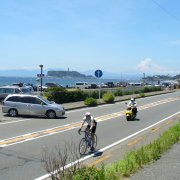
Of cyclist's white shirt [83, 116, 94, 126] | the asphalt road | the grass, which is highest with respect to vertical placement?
cyclist's white shirt [83, 116, 94, 126]

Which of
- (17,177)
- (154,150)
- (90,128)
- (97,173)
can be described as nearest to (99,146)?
(90,128)

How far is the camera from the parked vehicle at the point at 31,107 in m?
28.8

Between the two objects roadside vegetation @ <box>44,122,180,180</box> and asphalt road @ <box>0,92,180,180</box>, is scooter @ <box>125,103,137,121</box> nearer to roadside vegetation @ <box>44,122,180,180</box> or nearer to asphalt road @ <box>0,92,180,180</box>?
asphalt road @ <box>0,92,180,180</box>

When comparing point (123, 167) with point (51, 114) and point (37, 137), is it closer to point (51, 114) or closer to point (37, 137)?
point (37, 137)

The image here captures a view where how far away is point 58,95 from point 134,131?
1812cm

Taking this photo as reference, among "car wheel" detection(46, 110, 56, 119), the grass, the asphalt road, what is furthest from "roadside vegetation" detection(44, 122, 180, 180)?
"car wheel" detection(46, 110, 56, 119)

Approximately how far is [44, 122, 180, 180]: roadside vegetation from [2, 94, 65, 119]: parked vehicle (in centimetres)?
1373

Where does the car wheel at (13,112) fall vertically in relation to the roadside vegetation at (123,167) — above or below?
below

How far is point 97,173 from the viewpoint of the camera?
25.6 feet

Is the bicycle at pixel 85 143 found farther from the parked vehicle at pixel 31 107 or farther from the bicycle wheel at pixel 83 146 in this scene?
the parked vehicle at pixel 31 107

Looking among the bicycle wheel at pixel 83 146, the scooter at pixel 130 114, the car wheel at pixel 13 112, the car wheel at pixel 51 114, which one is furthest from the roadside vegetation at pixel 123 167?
the car wheel at pixel 13 112

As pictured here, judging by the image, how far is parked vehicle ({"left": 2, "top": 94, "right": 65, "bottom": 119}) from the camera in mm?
28766

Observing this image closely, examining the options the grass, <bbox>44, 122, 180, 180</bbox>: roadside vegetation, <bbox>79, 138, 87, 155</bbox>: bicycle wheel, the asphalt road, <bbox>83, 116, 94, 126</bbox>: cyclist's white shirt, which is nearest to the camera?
<bbox>44, 122, 180, 180</bbox>: roadside vegetation

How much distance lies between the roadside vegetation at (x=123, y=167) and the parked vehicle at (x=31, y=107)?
13728 millimetres
